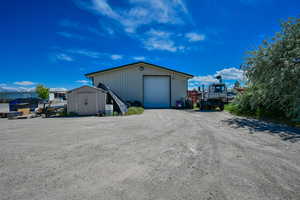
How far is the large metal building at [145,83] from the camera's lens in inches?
541

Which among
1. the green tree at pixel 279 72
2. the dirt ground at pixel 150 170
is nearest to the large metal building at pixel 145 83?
the green tree at pixel 279 72

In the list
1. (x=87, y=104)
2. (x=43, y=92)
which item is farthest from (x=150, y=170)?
A: (x=43, y=92)

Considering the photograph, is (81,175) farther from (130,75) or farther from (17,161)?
(130,75)

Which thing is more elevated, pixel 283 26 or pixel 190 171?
pixel 283 26

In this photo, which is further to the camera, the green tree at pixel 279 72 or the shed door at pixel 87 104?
the shed door at pixel 87 104

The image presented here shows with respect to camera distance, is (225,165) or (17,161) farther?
(17,161)

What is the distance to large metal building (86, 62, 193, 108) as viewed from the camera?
13750 mm

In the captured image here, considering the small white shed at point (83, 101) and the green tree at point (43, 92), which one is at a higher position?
the green tree at point (43, 92)

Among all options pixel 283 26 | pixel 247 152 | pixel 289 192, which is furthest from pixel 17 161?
pixel 283 26

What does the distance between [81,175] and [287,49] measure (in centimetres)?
935

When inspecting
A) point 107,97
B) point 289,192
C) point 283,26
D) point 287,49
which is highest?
point 283,26

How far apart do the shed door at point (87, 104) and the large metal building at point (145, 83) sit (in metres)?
4.46

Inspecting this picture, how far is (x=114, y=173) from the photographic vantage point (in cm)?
210

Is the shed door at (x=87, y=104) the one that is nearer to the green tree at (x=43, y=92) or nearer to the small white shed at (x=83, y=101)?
the small white shed at (x=83, y=101)
